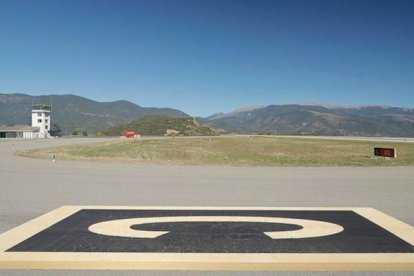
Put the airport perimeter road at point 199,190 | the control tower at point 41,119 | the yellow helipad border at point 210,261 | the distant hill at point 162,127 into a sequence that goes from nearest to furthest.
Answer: the yellow helipad border at point 210,261 → the airport perimeter road at point 199,190 → the control tower at point 41,119 → the distant hill at point 162,127

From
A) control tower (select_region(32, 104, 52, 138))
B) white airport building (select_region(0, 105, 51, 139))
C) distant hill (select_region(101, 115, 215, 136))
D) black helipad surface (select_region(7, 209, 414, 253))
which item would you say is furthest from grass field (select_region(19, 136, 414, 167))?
control tower (select_region(32, 104, 52, 138))

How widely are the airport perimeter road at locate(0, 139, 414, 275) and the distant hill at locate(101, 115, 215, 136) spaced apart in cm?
10185

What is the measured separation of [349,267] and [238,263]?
1.60 meters

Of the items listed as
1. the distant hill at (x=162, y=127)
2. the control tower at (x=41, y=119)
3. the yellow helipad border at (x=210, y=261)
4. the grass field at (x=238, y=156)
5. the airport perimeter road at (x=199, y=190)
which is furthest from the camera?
the distant hill at (x=162, y=127)

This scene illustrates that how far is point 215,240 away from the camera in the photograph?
752 cm

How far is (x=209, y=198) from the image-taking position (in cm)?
1212

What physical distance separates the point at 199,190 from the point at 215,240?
6186mm

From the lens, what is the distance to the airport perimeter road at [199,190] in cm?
1112

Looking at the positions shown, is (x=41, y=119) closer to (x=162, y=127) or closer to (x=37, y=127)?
(x=37, y=127)

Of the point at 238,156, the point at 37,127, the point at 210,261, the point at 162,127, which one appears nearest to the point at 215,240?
the point at 210,261

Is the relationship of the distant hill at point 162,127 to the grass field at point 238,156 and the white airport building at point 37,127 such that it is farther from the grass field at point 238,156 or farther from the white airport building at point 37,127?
the grass field at point 238,156

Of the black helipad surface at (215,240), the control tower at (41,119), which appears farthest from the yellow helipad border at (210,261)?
the control tower at (41,119)

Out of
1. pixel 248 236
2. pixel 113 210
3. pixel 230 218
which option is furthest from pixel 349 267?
pixel 113 210

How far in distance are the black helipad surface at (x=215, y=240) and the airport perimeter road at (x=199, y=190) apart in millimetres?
1255
